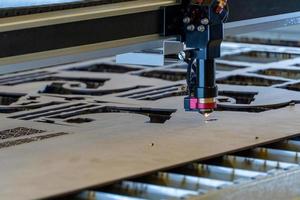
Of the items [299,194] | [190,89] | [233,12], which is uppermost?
[233,12]

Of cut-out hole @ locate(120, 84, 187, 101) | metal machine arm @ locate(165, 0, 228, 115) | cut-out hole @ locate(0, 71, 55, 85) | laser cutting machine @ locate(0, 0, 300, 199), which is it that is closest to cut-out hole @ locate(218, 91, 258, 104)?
cut-out hole @ locate(120, 84, 187, 101)

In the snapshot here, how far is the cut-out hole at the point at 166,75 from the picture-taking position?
3809mm

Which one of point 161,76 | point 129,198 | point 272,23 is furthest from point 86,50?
point 161,76

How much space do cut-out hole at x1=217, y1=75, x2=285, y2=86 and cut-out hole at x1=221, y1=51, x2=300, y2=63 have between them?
46cm

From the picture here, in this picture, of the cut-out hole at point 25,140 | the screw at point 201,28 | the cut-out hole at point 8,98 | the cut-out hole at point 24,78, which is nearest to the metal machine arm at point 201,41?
the screw at point 201,28

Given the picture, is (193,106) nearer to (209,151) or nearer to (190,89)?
(190,89)

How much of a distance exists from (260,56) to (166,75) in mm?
610

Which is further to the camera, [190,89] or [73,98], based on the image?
[73,98]

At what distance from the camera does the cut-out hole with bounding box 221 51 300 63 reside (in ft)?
13.6

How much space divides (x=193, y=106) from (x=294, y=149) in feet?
1.03

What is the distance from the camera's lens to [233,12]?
2.88 meters

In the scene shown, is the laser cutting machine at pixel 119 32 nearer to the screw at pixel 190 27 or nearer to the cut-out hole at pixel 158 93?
the screw at pixel 190 27

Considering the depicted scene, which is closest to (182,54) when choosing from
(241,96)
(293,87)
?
(241,96)

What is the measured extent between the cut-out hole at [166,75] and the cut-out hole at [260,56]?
0.44 metres
